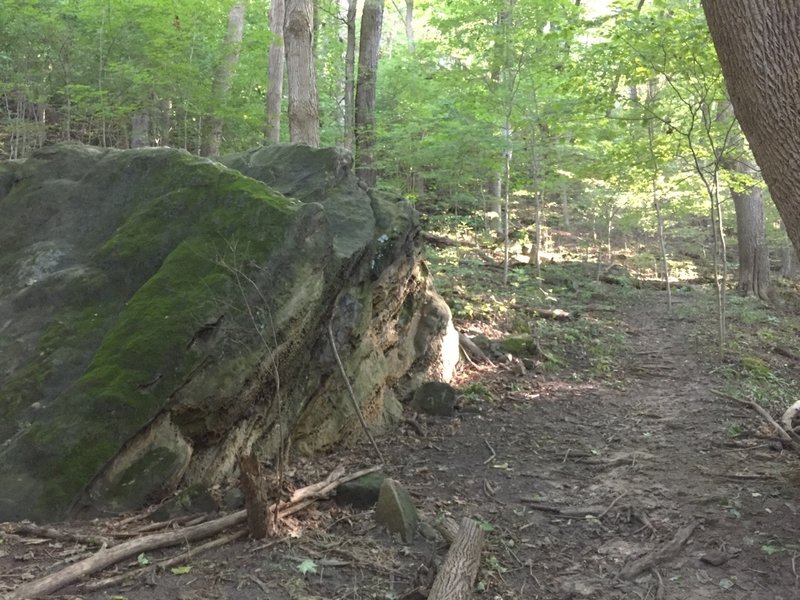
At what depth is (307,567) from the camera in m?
3.67

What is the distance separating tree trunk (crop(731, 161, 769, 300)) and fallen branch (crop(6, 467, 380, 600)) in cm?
1317

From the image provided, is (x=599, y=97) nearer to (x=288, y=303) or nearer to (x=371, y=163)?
(x=371, y=163)

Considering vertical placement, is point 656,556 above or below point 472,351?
below

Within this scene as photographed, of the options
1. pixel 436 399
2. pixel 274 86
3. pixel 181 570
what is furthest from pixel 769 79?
pixel 274 86

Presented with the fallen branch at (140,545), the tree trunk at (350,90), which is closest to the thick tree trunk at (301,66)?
the tree trunk at (350,90)

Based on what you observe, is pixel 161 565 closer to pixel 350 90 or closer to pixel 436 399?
pixel 436 399

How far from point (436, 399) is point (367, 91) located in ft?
28.4

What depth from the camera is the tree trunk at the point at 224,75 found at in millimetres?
11133

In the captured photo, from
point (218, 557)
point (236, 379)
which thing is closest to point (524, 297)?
point (236, 379)

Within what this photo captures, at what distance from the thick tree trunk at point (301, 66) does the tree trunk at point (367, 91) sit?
3.20 m

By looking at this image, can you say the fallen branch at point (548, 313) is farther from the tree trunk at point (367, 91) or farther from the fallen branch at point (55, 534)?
the fallen branch at point (55, 534)

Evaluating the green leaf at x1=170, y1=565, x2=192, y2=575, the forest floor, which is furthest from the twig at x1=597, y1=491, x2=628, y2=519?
the green leaf at x1=170, y1=565, x2=192, y2=575

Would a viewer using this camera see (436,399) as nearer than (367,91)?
Yes

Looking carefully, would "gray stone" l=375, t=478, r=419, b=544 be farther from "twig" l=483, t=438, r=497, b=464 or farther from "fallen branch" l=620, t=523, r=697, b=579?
"twig" l=483, t=438, r=497, b=464
